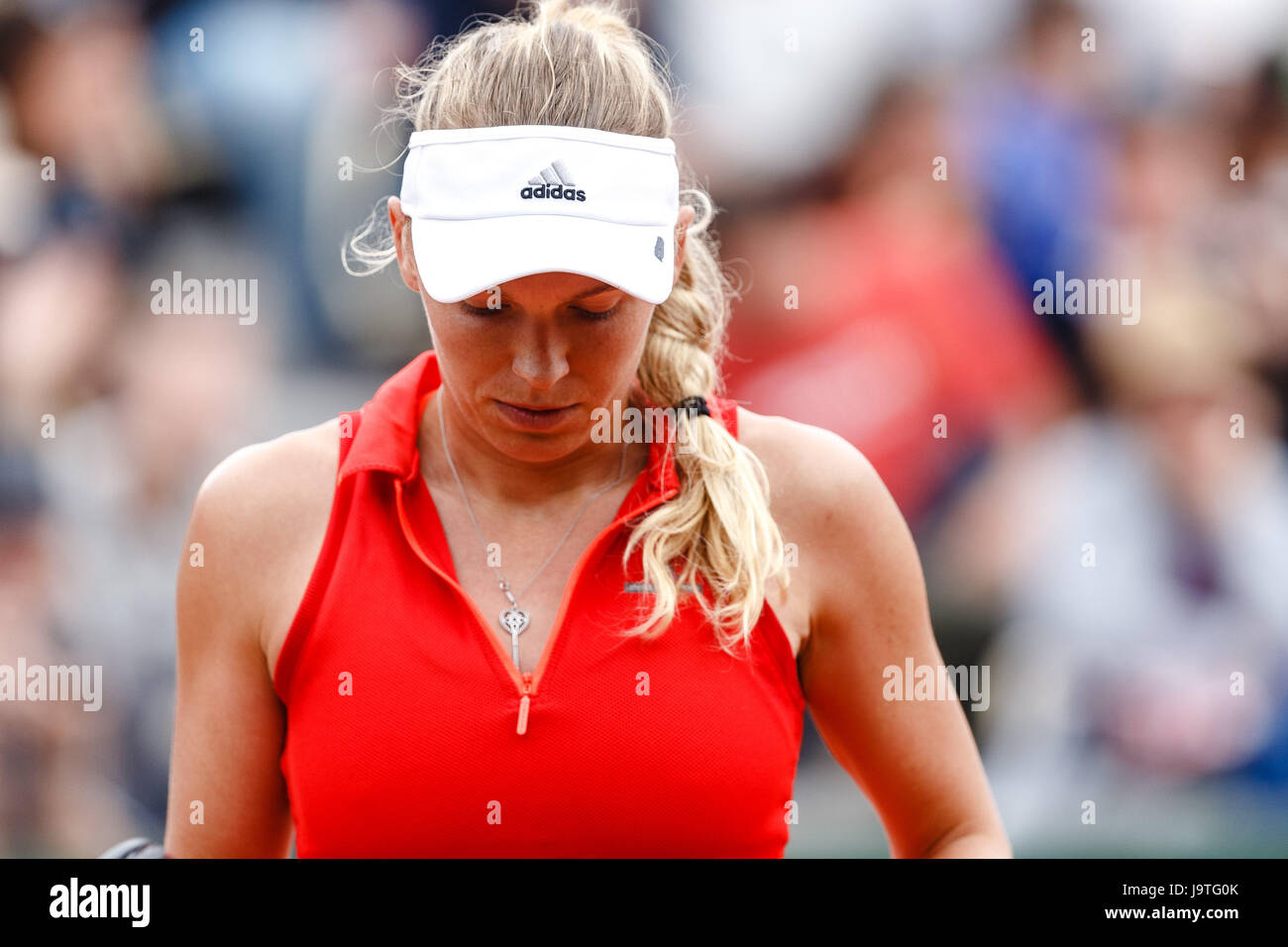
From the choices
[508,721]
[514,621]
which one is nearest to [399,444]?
[514,621]

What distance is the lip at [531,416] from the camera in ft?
4.53

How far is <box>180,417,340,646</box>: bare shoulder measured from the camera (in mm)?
1423

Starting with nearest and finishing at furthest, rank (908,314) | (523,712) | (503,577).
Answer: (523,712), (503,577), (908,314)

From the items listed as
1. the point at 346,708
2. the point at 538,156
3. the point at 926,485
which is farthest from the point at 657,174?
the point at 926,485

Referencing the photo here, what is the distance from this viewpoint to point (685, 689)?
1.36 m

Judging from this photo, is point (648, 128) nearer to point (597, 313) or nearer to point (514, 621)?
point (597, 313)

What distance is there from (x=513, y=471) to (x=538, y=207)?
1.05 ft

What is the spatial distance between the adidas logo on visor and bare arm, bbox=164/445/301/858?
0.43 m

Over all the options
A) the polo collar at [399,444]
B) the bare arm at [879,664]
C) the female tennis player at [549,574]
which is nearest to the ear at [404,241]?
the female tennis player at [549,574]

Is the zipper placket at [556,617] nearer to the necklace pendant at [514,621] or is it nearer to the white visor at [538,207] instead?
the necklace pendant at [514,621]

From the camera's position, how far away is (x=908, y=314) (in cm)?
298

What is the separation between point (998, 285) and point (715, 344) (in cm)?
162
